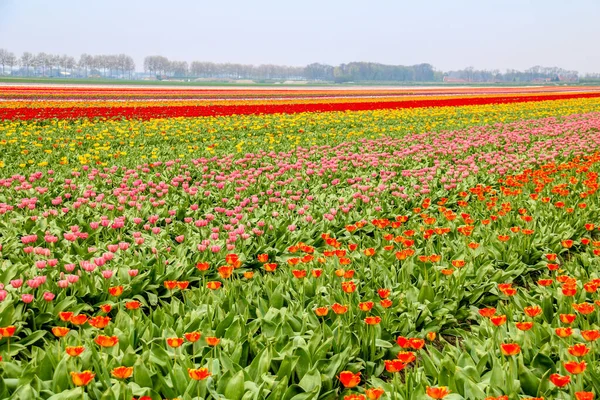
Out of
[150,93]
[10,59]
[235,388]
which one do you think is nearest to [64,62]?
[10,59]

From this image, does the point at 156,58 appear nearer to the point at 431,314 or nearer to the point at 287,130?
the point at 287,130

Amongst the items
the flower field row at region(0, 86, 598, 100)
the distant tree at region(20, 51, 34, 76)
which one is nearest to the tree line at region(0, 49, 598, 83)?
the distant tree at region(20, 51, 34, 76)

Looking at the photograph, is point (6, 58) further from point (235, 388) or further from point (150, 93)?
point (235, 388)

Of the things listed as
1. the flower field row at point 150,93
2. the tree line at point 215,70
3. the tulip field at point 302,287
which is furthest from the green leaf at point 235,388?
the tree line at point 215,70

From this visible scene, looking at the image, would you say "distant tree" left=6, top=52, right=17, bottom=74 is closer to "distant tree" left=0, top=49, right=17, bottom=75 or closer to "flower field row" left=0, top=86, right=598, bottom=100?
"distant tree" left=0, top=49, right=17, bottom=75

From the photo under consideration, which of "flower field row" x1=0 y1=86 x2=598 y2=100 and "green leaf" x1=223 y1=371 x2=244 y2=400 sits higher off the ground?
"flower field row" x1=0 y1=86 x2=598 y2=100

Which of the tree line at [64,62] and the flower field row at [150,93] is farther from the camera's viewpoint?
the tree line at [64,62]

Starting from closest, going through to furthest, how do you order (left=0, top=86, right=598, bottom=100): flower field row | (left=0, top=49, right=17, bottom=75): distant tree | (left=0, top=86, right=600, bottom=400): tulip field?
(left=0, top=86, right=600, bottom=400): tulip field, (left=0, top=86, right=598, bottom=100): flower field row, (left=0, top=49, right=17, bottom=75): distant tree

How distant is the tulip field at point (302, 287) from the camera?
279 cm

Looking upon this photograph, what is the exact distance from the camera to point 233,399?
2.65 metres

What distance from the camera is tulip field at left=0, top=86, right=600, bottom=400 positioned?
110 inches

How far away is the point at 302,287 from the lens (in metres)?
3.87

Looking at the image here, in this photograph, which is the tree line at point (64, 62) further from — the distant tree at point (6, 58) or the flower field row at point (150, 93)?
the flower field row at point (150, 93)

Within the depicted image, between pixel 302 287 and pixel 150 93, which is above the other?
pixel 150 93
